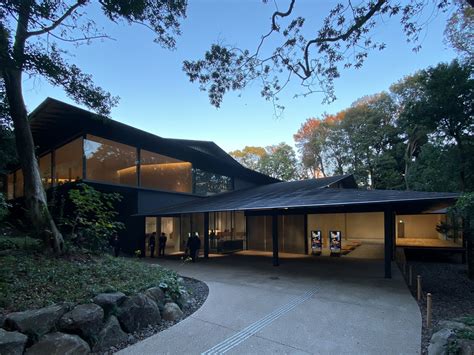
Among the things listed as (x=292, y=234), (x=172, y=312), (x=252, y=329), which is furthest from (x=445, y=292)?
(x=292, y=234)

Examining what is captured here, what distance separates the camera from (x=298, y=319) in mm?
5281

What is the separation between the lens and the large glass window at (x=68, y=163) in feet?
39.5

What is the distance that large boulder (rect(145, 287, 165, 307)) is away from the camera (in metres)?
5.34

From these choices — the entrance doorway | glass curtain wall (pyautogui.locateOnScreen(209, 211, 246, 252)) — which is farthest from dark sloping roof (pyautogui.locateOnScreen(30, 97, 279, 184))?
the entrance doorway

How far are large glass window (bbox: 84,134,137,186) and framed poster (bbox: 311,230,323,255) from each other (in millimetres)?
9467

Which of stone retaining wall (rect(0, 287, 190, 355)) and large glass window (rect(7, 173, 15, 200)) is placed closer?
stone retaining wall (rect(0, 287, 190, 355))

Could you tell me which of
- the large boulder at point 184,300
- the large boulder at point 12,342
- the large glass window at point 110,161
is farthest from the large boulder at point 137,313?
the large glass window at point 110,161

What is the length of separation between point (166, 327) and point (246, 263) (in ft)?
A: 25.5

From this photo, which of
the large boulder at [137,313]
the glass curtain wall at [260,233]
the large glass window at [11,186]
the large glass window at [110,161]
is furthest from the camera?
the glass curtain wall at [260,233]

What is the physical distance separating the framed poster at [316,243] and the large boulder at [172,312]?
1112cm

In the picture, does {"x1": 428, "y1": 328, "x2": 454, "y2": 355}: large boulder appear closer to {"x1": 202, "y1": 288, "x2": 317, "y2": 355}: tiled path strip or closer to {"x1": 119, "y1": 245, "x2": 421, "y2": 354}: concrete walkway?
{"x1": 119, "y1": 245, "x2": 421, "y2": 354}: concrete walkway

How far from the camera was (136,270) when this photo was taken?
21.1 ft

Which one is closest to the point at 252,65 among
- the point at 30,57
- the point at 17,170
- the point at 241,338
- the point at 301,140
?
the point at 30,57

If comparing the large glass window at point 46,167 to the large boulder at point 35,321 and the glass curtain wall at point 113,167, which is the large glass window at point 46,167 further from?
the large boulder at point 35,321
